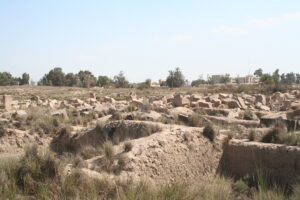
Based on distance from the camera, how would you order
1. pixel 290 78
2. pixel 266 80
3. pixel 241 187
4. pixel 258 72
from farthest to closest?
pixel 258 72 < pixel 290 78 < pixel 266 80 < pixel 241 187

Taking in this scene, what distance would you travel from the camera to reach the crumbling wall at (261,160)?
9.88m

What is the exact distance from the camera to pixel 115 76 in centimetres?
9144

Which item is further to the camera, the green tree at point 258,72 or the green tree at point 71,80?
the green tree at point 258,72

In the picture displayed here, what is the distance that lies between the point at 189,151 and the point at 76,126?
335 inches

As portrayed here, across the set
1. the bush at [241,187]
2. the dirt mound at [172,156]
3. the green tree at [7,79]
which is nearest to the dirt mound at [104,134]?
the dirt mound at [172,156]

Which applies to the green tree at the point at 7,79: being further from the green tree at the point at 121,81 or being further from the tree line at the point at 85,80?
the green tree at the point at 121,81

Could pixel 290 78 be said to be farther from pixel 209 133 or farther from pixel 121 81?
pixel 209 133

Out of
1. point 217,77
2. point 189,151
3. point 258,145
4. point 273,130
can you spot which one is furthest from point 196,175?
point 217,77

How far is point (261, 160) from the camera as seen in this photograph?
34.4 ft

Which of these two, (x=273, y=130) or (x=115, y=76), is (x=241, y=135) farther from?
(x=115, y=76)

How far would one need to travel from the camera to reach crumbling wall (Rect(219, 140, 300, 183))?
9883 millimetres

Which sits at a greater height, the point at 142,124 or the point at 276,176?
the point at 142,124

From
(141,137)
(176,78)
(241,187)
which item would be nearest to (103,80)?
(176,78)

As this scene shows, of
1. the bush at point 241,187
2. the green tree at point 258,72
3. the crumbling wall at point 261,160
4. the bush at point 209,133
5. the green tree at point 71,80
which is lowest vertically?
the bush at point 241,187
